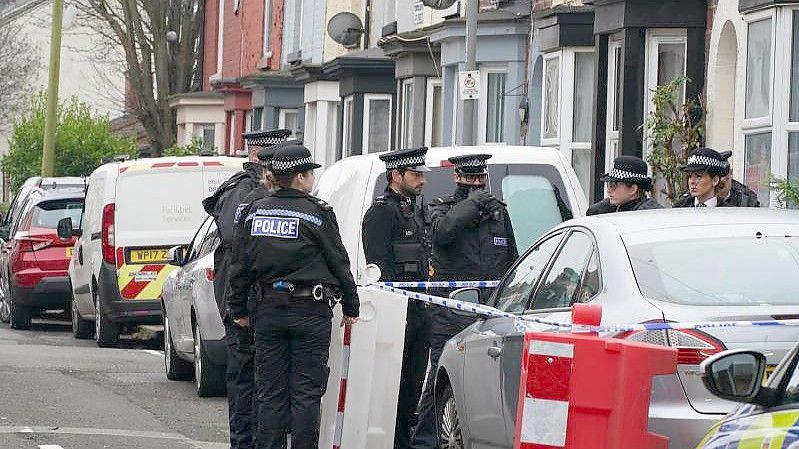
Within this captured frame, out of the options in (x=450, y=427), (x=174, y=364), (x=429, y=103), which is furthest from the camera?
(x=429, y=103)

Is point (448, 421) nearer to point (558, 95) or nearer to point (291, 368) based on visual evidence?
point (291, 368)

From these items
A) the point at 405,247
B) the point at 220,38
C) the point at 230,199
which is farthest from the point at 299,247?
the point at 220,38

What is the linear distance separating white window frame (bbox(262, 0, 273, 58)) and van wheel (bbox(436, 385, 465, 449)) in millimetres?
30444

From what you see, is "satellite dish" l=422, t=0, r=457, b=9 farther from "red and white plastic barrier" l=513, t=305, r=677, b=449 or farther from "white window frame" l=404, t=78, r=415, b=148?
"red and white plastic barrier" l=513, t=305, r=677, b=449

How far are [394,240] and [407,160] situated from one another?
49 cm

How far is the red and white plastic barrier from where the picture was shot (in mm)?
6680

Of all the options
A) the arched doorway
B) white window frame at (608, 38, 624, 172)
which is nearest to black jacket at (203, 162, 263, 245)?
the arched doorway

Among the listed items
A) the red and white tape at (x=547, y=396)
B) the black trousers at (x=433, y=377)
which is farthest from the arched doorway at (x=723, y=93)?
the red and white tape at (x=547, y=396)

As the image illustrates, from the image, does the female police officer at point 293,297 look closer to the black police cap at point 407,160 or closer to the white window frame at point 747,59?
the black police cap at point 407,160

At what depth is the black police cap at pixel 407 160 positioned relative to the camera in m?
10.9

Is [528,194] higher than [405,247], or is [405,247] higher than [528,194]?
[528,194]

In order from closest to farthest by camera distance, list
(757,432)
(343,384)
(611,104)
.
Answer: (757,432) < (343,384) < (611,104)

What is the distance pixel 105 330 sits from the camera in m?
19.7

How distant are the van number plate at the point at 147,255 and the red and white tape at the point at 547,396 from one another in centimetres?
1246
